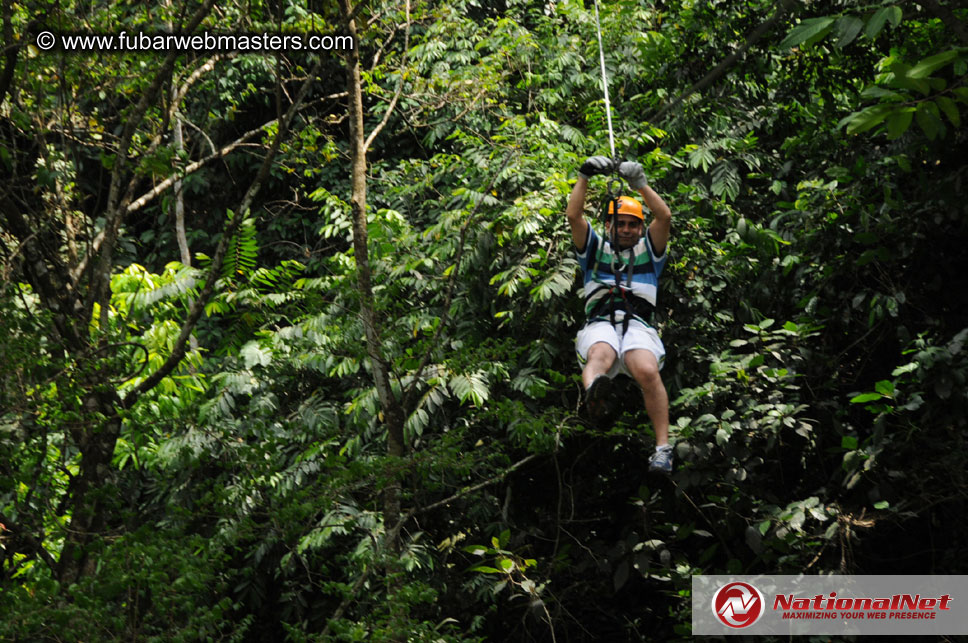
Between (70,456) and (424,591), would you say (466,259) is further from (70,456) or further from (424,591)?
(70,456)

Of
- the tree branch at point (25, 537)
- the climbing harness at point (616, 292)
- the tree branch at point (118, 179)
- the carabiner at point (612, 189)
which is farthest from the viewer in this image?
the tree branch at point (118, 179)

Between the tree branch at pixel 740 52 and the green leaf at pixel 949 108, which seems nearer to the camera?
the tree branch at pixel 740 52

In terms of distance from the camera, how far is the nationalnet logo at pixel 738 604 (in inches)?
201

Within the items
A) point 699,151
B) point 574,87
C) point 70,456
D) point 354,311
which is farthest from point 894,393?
point 70,456

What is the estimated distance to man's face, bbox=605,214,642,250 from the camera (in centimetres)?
458

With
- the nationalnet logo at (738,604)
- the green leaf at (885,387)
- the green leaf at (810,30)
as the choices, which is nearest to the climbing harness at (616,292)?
the green leaf at (885,387)

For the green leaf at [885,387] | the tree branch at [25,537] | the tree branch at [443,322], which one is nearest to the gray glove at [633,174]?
the tree branch at [443,322]

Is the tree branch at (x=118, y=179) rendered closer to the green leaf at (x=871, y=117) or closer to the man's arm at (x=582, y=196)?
the man's arm at (x=582, y=196)

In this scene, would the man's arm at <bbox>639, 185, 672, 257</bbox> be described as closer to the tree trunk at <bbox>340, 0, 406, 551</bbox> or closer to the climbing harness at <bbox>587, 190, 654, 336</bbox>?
the climbing harness at <bbox>587, 190, 654, 336</bbox>

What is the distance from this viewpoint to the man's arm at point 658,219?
4.46m

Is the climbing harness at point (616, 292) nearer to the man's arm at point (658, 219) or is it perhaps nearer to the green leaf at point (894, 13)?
the man's arm at point (658, 219)

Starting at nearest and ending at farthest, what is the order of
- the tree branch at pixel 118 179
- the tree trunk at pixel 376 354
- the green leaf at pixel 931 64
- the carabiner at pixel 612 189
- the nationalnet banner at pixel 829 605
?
the green leaf at pixel 931 64, the carabiner at pixel 612 189, the tree branch at pixel 118 179, the nationalnet banner at pixel 829 605, the tree trunk at pixel 376 354

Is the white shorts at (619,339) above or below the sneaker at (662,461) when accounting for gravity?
above

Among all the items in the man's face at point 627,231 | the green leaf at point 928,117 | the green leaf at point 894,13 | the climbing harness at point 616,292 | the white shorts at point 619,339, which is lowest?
the green leaf at point 928,117
